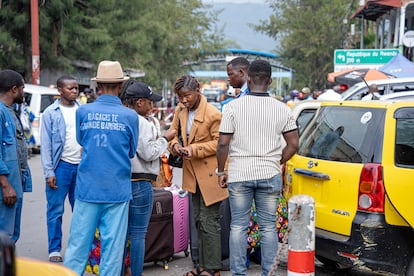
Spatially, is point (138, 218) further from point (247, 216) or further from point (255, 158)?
point (255, 158)

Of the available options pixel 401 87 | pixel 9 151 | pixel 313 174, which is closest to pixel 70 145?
pixel 9 151

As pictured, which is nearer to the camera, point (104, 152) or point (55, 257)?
point (104, 152)

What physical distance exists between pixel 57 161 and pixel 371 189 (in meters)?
3.19

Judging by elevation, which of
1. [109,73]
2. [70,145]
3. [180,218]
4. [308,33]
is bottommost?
[180,218]

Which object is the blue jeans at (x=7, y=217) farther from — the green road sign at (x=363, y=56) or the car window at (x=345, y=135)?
the green road sign at (x=363, y=56)

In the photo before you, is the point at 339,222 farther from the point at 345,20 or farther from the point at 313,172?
the point at 345,20

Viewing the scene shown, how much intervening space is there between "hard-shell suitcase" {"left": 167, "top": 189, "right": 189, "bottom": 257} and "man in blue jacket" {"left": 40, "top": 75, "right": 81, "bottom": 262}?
1081 millimetres

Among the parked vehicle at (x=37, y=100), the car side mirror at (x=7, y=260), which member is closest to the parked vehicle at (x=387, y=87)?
the parked vehicle at (x=37, y=100)

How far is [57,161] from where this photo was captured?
6387 millimetres

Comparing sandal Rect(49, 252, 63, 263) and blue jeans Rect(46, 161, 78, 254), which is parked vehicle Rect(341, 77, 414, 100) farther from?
sandal Rect(49, 252, 63, 263)

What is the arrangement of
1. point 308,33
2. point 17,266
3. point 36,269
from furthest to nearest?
point 308,33 < point 36,269 < point 17,266

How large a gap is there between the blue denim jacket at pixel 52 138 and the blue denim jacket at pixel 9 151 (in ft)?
3.32

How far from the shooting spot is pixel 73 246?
4.93 meters

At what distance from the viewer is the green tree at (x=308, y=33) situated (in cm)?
3912
